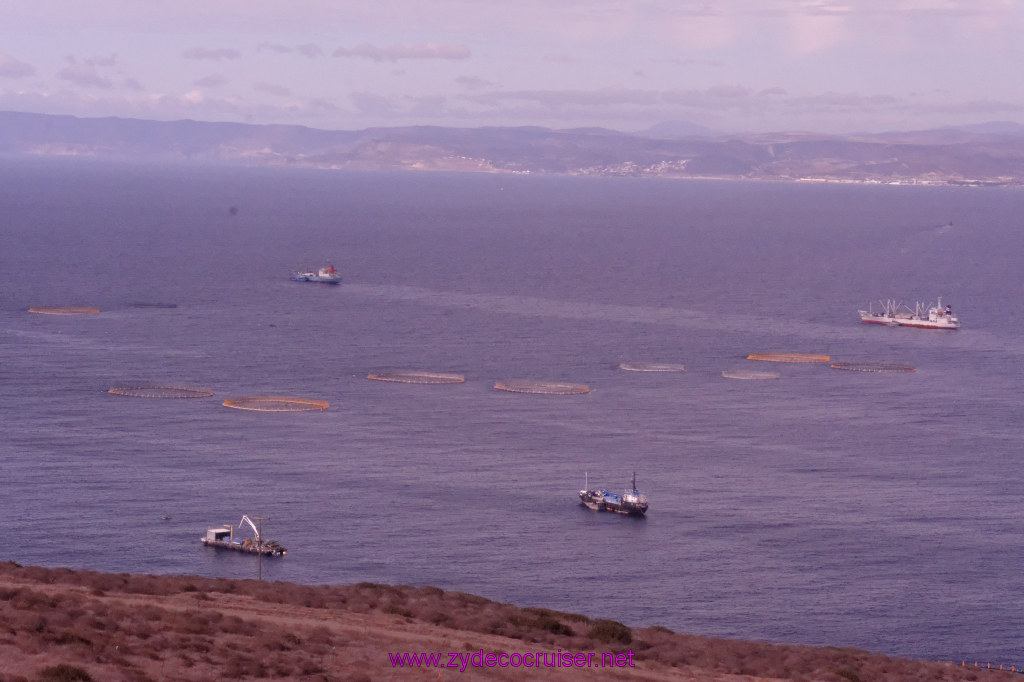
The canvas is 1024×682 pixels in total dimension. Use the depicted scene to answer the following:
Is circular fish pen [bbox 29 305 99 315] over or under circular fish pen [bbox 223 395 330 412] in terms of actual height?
over

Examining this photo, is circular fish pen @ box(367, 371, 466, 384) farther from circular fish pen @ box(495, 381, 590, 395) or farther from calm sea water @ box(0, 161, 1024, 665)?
circular fish pen @ box(495, 381, 590, 395)

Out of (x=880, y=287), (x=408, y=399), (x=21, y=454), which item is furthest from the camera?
(x=880, y=287)

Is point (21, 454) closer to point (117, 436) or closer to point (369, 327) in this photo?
point (117, 436)

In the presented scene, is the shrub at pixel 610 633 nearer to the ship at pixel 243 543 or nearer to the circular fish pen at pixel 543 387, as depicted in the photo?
the ship at pixel 243 543

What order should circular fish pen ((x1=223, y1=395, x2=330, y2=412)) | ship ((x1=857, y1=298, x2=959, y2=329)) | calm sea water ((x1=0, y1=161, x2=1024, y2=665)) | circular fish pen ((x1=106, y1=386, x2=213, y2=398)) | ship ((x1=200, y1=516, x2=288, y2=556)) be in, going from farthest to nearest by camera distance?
ship ((x1=857, y1=298, x2=959, y2=329))
circular fish pen ((x1=106, y1=386, x2=213, y2=398))
circular fish pen ((x1=223, y1=395, x2=330, y2=412))
ship ((x1=200, y1=516, x2=288, y2=556))
calm sea water ((x1=0, y1=161, x2=1024, y2=665))

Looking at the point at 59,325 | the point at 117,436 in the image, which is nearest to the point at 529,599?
the point at 117,436

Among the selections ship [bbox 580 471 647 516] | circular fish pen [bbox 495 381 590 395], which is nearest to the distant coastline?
ship [bbox 580 471 647 516]

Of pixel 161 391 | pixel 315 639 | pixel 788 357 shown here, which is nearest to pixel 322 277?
pixel 161 391
